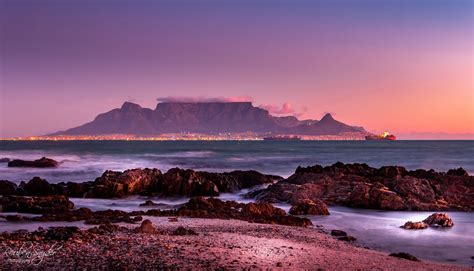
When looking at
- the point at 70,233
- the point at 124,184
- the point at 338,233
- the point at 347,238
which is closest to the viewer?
the point at 70,233

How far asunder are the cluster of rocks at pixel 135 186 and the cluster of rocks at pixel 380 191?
281 cm

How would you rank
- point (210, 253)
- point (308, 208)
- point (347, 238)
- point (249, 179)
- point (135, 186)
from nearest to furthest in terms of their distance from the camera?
point (210, 253) → point (347, 238) → point (308, 208) → point (135, 186) → point (249, 179)

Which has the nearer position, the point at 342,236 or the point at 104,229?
the point at 104,229

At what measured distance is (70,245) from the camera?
10.7 metres

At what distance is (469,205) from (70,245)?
19.3 meters

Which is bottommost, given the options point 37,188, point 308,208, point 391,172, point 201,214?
point 308,208

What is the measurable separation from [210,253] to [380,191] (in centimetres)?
1509

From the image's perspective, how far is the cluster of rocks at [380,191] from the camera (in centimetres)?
2325

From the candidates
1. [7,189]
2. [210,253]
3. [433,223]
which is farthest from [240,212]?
[7,189]

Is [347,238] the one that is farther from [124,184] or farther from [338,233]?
[124,184]

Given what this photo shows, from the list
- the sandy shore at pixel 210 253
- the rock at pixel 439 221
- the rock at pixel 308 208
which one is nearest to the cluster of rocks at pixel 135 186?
the rock at pixel 308 208

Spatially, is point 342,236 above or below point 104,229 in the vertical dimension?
below

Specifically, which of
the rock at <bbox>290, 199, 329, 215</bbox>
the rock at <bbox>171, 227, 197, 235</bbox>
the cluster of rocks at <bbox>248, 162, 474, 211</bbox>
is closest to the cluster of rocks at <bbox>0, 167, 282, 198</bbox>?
the cluster of rocks at <bbox>248, 162, 474, 211</bbox>

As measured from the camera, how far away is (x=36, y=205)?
19594mm
